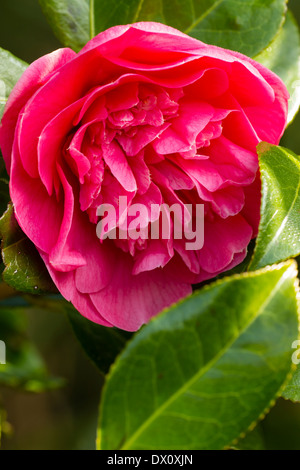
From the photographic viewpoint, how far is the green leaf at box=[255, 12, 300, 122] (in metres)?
0.78

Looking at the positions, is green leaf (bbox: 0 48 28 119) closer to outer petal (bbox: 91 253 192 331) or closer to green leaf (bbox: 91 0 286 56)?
green leaf (bbox: 91 0 286 56)

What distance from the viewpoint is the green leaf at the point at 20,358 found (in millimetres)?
1194

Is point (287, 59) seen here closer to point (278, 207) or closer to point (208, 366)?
point (278, 207)

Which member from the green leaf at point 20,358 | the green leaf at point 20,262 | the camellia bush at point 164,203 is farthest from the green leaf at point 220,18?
the green leaf at point 20,358

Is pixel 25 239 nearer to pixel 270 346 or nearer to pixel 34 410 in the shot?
pixel 270 346

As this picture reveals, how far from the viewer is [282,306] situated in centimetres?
46

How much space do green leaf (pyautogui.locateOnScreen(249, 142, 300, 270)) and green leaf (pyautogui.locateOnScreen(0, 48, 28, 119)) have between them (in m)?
0.27

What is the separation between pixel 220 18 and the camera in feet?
2.43

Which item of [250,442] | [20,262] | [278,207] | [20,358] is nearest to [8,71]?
[20,262]

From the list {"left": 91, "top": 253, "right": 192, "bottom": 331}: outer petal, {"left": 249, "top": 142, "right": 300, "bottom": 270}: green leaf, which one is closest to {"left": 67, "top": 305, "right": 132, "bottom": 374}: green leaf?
{"left": 91, "top": 253, "right": 192, "bottom": 331}: outer petal

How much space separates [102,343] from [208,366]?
1.22ft

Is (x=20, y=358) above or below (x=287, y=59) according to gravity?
below
